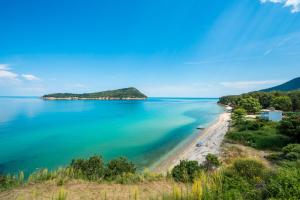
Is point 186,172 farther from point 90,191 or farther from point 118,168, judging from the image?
point 90,191

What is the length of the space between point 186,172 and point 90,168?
6351mm

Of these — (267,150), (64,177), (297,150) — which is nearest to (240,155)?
(267,150)

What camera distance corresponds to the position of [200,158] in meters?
24.3

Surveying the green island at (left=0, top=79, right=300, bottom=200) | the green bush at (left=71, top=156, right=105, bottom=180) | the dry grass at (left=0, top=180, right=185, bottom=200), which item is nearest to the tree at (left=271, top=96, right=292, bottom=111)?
the green island at (left=0, top=79, right=300, bottom=200)

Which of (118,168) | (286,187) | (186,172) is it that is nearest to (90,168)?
(118,168)

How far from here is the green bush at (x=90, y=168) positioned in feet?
44.3

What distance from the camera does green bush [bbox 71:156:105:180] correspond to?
531 inches

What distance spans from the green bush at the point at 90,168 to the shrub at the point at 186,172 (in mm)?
4757

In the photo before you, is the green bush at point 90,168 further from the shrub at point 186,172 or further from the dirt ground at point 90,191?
the shrub at point 186,172

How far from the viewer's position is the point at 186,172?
1336 cm

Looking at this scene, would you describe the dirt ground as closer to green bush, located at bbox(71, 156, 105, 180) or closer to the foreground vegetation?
the foreground vegetation

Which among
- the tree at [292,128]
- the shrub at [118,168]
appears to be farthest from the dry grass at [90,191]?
the tree at [292,128]

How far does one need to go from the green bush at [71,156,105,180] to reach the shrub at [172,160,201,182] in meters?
4.76

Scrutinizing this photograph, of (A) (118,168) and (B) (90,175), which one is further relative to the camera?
(A) (118,168)
